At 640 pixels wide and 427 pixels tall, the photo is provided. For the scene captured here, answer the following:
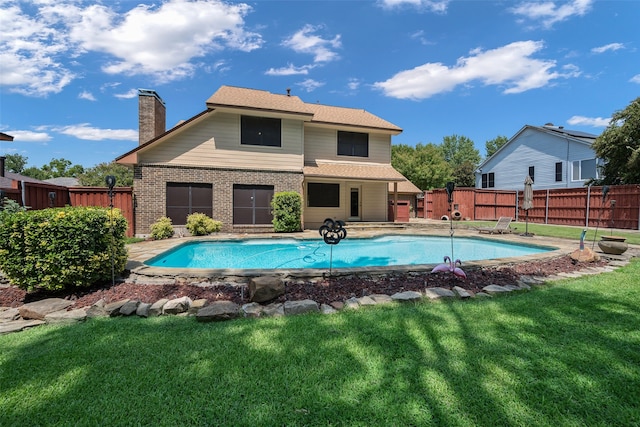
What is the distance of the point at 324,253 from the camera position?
10.3 m

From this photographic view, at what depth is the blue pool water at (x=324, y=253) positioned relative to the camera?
28.4ft

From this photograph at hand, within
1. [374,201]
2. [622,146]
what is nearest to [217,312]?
[374,201]

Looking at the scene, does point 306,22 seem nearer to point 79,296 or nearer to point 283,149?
point 283,149

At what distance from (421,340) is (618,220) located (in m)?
20.1

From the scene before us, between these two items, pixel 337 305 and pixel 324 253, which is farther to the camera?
pixel 324 253

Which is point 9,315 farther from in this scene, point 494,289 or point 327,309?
point 494,289

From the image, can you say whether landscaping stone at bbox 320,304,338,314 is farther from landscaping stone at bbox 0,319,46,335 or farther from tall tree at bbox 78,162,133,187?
tall tree at bbox 78,162,133,187

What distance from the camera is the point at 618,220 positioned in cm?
1583

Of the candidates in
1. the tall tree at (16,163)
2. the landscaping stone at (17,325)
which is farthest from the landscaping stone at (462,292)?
the tall tree at (16,163)

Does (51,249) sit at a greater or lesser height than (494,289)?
greater

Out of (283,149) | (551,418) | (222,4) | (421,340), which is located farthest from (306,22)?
(551,418)

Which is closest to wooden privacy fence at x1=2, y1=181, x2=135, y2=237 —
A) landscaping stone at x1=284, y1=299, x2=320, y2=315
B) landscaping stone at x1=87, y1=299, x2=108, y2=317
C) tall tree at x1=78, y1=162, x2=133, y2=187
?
landscaping stone at x1=87, y1=299, x2=108, y2=317

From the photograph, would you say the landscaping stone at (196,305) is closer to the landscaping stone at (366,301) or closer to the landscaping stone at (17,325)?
the landscaping stone at (17,325)

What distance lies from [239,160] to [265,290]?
11.0 metres
